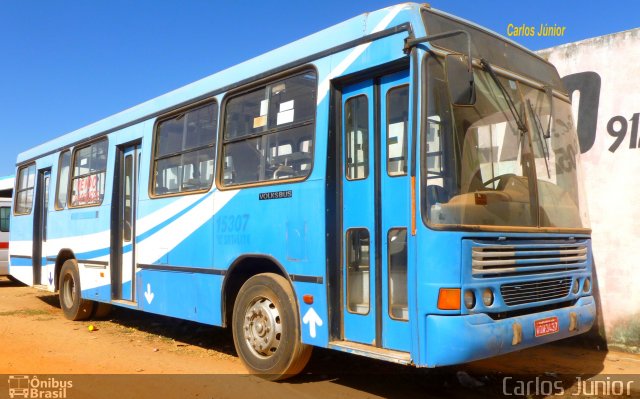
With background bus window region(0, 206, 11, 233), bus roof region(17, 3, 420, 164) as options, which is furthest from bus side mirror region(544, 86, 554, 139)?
background bus window region(0, 206, 11, 233)

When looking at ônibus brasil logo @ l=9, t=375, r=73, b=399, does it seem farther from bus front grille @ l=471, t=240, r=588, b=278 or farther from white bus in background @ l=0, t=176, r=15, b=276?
white bus in background @ l=0, t=176, r=15, b=276

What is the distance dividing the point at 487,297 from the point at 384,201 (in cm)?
109

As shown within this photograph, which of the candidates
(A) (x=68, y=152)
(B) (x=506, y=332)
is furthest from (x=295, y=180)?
(A) (x=68, y=152)

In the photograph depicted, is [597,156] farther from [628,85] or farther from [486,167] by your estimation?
[486,167]

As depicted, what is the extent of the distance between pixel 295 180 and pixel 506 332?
7.32 ft

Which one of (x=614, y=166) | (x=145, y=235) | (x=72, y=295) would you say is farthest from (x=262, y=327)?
(x=72, y=295)

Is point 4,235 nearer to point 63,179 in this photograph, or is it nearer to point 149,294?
point 63,179

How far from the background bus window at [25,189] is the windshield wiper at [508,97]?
9487mm

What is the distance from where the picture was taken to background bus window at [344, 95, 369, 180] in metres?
4.93

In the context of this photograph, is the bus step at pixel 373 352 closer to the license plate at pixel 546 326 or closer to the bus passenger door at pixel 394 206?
the bus passenger door at pixel 394 206

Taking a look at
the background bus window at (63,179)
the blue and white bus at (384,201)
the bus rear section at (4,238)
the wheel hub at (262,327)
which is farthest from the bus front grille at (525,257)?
the bus rear section at (4,238)

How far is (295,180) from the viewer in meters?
5.34

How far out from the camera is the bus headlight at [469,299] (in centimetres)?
422

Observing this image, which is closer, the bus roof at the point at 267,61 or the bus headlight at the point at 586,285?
the bus roof at the point at 267,61
